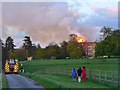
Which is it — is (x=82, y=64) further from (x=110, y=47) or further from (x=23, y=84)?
(x=23, y=84)

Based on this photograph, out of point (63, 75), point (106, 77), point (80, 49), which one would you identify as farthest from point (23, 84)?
point (80, 49)

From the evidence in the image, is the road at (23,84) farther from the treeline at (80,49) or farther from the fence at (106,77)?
the treeline at (80,49)

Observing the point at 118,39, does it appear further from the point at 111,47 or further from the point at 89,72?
the point at 89,72

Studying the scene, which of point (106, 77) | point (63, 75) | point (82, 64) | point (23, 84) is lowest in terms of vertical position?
point (63, 75)

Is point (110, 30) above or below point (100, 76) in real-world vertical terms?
above

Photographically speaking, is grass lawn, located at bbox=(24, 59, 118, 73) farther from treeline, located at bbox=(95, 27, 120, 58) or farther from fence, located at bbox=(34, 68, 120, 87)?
fence, located at bbox=(34, 68, 120, 87)

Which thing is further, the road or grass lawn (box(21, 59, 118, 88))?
grass lawn (box(21, 59, 118, 88))

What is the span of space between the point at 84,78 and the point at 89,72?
240cm

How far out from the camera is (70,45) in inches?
6088

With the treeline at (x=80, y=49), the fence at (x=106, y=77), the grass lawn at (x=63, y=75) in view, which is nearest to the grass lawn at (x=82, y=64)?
the grass lawn at (x=63, y=75)

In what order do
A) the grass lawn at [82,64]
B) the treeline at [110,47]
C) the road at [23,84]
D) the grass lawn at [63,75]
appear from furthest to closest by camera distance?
the treeline at [110,47] → the grass lawn at [82,64] → the grass lawn at [63,75] → the road at [23,84]

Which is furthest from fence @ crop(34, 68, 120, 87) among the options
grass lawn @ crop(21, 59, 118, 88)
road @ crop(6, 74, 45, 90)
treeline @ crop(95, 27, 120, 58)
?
treeline @ crop(95, 27, 120, 58)

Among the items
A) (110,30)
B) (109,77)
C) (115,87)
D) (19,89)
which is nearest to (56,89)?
(19,89)

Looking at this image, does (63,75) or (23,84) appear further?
(63,75)
